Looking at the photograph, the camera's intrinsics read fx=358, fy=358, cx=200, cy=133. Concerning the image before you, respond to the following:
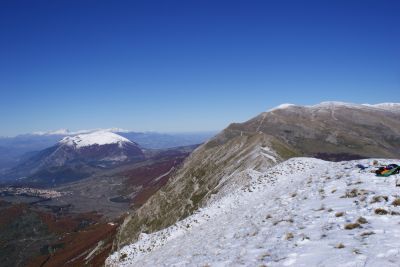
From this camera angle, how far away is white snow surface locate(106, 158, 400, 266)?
18203 mm

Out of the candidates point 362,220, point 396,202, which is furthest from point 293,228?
point 396,202

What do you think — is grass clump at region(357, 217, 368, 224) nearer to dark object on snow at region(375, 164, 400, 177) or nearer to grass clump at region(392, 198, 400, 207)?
grass clump at region(392, 198, 400, 207)

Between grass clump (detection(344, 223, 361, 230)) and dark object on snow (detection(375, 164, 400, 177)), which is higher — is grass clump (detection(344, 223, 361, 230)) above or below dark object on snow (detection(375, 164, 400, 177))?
below

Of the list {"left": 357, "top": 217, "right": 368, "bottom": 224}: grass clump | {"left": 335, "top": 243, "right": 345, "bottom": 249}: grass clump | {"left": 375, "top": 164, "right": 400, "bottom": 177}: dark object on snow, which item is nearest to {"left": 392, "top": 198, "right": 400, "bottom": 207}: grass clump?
{"left": 357, "top": 217, "right": 368, "bottom": 224}: grass clump

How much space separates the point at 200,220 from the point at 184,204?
49.0 meters


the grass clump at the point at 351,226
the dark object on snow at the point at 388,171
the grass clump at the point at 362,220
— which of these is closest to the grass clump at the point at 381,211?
the grass clump at the point at 362,220

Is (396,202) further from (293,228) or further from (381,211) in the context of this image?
(293,228)

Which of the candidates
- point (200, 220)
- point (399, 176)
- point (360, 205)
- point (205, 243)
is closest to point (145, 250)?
point (200, 220)

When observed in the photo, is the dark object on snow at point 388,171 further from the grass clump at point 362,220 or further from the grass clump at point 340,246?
the grass clump at point 340,246

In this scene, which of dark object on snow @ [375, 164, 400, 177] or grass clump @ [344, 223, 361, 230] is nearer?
grass clump @ [344, 223, 361, 230]

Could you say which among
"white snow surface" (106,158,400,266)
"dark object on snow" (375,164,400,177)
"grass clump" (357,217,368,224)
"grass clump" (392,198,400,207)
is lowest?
"white snow surface" (106,158,400,266)

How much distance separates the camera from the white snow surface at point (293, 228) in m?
18.2

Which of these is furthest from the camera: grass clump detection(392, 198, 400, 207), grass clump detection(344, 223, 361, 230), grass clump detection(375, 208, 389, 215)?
grass clump detection(392, 198, 400, 207)

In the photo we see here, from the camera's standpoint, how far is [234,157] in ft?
315
